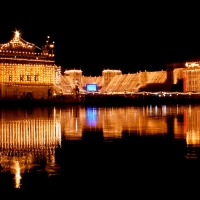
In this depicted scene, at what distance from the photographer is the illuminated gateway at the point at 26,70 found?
6788cm

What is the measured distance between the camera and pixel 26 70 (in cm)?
7075

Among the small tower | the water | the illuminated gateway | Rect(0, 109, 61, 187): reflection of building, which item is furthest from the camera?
the small tower

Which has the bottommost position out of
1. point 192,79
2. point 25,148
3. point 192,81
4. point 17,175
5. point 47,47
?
point 17,175

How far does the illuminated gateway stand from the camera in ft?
223

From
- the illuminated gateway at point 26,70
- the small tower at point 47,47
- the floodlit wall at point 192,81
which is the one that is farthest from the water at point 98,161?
the floodlit wall at point 192,81

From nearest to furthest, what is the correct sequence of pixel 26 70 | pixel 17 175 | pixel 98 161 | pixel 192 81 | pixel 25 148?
pixel 17 175 < pixel 98 161 < pixel 25 148 < pixel 26 70 < pixel 192 81

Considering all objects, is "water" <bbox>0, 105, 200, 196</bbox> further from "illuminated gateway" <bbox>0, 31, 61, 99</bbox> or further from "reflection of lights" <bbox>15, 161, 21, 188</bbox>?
"illuminated gateway" <bbox>0, 31, 61, 99</bbox>

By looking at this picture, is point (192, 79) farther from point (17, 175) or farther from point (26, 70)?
point (17, 175)

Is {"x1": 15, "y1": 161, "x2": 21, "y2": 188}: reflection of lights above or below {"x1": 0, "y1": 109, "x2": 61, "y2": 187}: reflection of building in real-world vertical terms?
below

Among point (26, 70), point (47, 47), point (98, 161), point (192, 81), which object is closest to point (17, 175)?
point (98, 161)

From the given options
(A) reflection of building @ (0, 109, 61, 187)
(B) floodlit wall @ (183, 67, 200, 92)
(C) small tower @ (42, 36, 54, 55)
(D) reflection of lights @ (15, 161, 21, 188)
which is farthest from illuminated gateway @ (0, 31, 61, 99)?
(D) reflection of lights @ (15, 161, 21, 188)

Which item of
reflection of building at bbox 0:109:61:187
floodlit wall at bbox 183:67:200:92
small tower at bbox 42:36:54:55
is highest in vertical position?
small tower at bbox 42:36:54:55

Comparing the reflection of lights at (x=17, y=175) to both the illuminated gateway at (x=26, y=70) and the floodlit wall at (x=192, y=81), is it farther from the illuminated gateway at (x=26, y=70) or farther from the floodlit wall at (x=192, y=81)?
the floodlit wall at (x=192, y=81)

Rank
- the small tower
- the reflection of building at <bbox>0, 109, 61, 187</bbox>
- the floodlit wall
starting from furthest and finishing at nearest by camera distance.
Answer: the floodlit wall
the small tower
the reflection of building at <bbox>0, 109, 61, 187</bbox>
